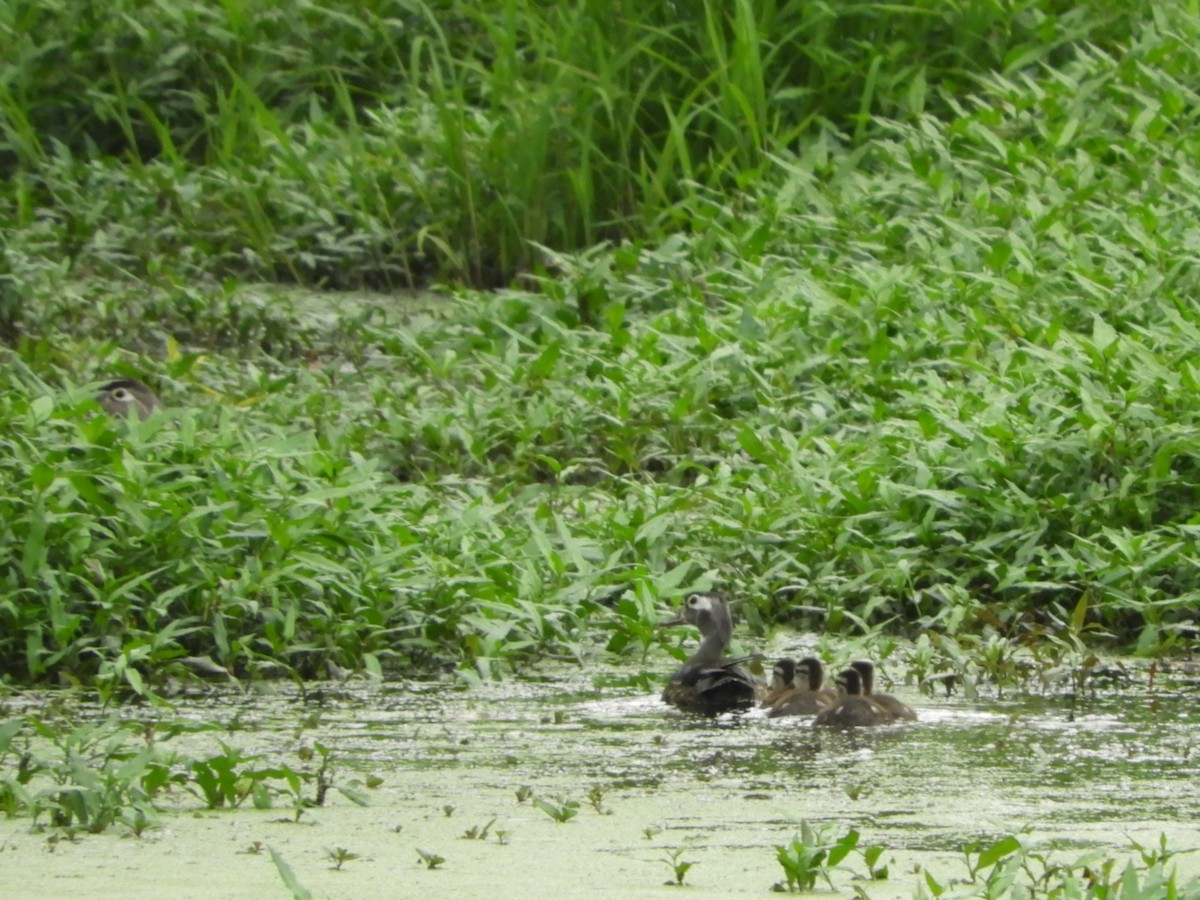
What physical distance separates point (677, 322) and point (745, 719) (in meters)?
3.64

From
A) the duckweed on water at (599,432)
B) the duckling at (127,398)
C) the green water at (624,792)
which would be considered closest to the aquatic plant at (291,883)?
the duckweed on water at (599,432)

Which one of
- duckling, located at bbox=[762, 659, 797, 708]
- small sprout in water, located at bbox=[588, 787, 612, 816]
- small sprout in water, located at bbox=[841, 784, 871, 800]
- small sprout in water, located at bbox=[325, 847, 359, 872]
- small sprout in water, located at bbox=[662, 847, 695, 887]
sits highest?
small sprout in water, located at bbox=[662, 847, 695, 887]

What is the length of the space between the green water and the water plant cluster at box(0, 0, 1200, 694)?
1.38 ft

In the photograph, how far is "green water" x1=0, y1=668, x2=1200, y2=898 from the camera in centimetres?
407

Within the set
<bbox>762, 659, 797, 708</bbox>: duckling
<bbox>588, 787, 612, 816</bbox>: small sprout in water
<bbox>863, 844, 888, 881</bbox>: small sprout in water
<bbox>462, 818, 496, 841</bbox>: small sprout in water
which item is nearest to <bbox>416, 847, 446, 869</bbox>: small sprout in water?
<bbox>462, 818, 496, 841</bbox>: small sprout in water

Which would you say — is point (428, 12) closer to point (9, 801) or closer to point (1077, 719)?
point (1077, 719)

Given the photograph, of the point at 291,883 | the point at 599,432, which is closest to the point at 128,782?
the point at 291,883

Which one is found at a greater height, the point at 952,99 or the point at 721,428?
the point at 952,99

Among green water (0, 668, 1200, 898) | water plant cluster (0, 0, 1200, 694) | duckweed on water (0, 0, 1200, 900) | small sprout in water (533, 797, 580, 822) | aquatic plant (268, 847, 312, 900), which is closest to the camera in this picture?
aquatic plant (268, 847, 312, 900)

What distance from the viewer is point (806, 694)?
19.0 feet

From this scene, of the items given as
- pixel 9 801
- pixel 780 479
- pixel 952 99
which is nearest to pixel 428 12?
pixel 952 99

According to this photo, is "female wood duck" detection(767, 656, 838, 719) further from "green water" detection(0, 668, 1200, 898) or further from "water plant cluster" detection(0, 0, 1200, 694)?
"water plant cluster" detection(0, 0, 1200, 694)

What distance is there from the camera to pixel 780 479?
7.57 m

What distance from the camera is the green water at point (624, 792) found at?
13.4 feet
